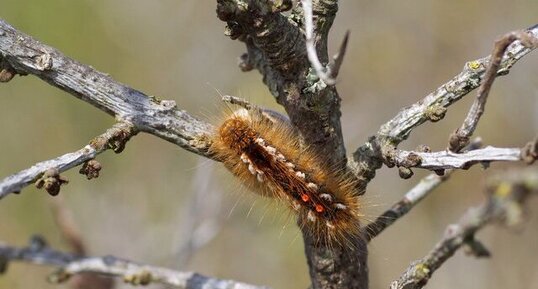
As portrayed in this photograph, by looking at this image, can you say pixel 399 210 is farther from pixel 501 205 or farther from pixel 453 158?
pixel 501 205

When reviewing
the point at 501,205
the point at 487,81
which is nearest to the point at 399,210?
the point at 487,81

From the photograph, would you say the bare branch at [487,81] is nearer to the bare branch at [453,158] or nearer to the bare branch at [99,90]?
the bare branch at [453,158]

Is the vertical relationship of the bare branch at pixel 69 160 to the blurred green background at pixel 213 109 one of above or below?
below

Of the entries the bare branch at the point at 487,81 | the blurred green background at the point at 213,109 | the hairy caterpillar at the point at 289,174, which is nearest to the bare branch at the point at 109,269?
the hairy caterpillar at the point at 289,174

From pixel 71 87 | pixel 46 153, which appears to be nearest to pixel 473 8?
pixel 46 153

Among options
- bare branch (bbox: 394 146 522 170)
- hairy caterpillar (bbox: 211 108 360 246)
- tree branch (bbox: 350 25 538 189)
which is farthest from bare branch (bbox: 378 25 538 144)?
hairy caterpillar (bbox: 211 108 360 246)

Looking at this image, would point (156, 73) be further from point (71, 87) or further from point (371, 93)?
point (71, 87)
